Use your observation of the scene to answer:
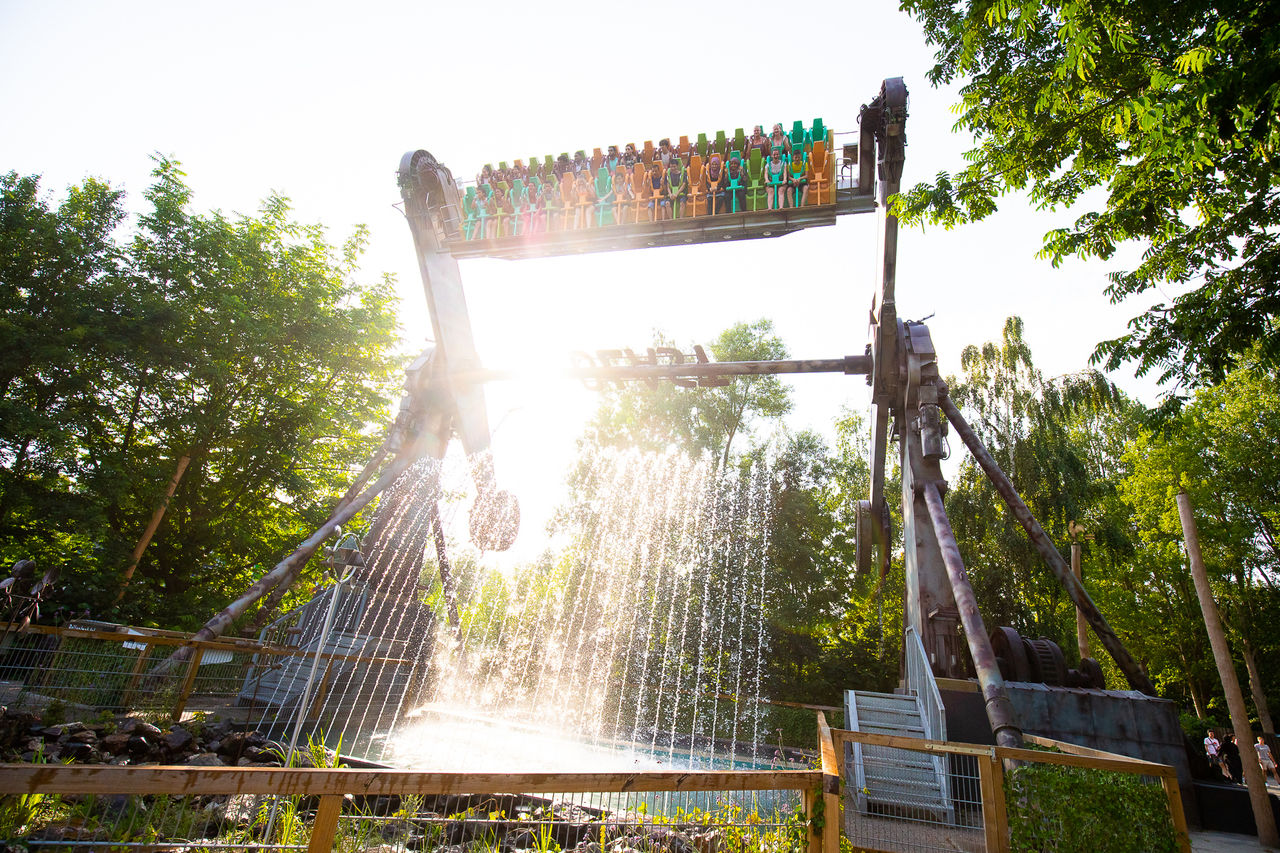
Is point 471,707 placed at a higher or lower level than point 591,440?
lower

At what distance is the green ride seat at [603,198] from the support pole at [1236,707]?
11508 mm

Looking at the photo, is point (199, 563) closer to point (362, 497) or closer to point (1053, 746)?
point (362, 497)

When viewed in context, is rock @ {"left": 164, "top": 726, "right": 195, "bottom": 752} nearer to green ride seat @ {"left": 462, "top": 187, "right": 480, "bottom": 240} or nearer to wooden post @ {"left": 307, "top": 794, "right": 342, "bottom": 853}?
wooden post @ {"left": 307, "top": 794, "right": 342, "bottom": 853}

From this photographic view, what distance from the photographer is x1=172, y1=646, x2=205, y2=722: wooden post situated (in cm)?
779

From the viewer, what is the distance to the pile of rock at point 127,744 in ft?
19.6

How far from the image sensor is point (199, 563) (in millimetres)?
19109

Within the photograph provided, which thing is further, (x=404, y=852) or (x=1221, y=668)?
(x=1221, y=668)

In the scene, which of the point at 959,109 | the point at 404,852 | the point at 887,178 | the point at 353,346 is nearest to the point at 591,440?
the point at 353,346

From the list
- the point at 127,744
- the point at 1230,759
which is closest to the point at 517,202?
the point at 127,744

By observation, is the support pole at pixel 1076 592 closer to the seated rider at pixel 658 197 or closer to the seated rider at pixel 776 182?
the seated rider at pixel 776 182

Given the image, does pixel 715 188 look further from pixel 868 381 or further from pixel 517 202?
pixel 868 381

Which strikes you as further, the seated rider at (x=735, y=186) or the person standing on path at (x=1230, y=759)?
the person standing on path at (x=1230, y=759)

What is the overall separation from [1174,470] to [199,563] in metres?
36.6

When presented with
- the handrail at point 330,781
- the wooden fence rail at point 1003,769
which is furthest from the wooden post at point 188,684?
the wooden fence rail at point 1003,769
